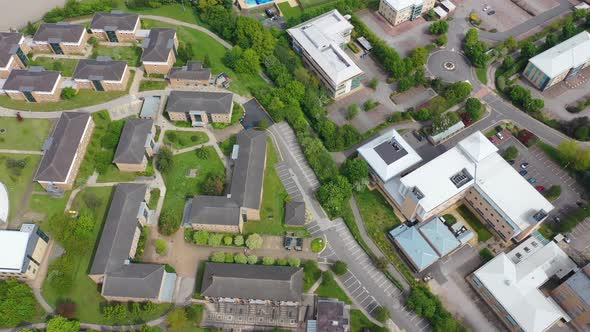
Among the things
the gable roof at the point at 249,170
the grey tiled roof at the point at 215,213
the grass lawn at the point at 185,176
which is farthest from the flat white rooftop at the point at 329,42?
the grey tiled roof at the point at 215,213

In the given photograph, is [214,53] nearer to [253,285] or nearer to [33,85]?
[33,85]

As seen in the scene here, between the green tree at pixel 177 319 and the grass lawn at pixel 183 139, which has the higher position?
the grass lawn at pixel 183 139

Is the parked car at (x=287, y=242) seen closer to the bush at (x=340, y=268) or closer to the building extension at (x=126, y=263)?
the bush at (x=340, y=268)

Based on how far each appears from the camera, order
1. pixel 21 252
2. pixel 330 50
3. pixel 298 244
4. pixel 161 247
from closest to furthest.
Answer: pixel 21 252 → pixel 161 247 → pixel 298 244 → pixel 330 50

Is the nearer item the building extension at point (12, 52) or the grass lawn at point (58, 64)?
the building extension at point (12, 52)

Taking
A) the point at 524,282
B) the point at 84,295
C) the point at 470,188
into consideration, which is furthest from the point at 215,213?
the point at 524,282

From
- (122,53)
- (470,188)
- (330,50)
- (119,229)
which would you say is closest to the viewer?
(119,229)
